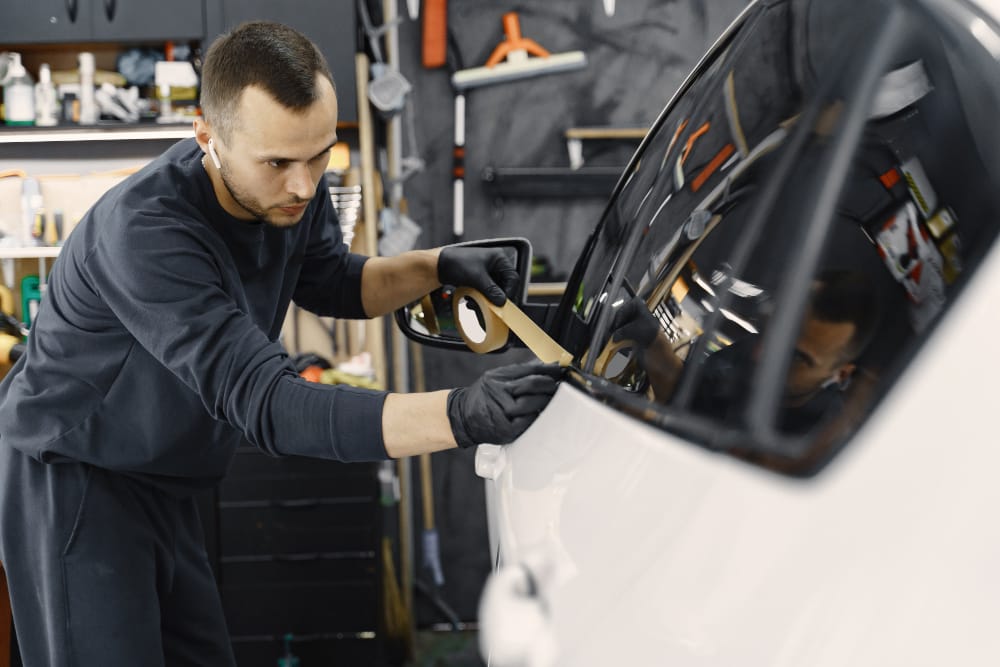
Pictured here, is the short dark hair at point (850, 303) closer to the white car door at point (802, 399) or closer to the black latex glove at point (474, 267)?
the white car door at point (802, 399)

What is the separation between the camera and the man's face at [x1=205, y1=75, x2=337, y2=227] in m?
1.38

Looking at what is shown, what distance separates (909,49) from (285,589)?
8.68ft

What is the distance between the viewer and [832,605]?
0.42m

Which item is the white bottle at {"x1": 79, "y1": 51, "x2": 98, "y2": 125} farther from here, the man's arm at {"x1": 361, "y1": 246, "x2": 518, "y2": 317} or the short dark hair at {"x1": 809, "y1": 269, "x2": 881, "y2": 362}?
the short dark hair at {"x1": 809, "y1": 269, "x2": 881, "y2": 362}

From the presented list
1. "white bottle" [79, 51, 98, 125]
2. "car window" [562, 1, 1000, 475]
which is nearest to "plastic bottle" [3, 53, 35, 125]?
"white bottle" [79, 51, 98, 125]

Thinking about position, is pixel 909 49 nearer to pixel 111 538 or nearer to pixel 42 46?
pixel 111 538

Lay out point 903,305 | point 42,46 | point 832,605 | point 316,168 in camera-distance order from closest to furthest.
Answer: point 832,605, point 903,305, point 316,168, point 42,46

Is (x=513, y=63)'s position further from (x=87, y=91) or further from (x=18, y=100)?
(x=18, y=100)

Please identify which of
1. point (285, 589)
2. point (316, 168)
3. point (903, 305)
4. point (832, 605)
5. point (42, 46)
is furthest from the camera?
point (42, 46)

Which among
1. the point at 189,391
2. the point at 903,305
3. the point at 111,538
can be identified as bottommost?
the point at 111,538

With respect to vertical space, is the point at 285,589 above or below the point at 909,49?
below

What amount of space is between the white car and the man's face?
0.69 meters

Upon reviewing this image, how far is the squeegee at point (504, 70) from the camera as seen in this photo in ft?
11.5

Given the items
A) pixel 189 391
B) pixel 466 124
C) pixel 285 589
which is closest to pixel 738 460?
pixel 189 391
